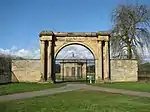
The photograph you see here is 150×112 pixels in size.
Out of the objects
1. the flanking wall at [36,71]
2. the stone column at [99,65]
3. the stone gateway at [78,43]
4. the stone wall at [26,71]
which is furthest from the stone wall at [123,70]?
the stone wall at [26,71]

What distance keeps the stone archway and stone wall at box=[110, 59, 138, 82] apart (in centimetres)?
112

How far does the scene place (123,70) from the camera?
3906 cm

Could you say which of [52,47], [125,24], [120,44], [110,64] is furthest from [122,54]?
[52,47]

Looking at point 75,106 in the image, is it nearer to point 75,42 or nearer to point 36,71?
point 75,42

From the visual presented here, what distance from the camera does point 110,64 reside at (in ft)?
128

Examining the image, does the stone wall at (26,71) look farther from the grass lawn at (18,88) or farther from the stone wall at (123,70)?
the stone wall at (123,70)

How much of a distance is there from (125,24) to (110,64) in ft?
34.9

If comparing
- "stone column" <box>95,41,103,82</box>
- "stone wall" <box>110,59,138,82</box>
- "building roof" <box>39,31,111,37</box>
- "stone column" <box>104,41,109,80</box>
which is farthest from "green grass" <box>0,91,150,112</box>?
"stone wall" <box>110,59,138,82</box>

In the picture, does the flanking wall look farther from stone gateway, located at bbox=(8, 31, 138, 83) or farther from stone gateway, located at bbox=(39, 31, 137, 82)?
stone gateway, located at bbox=(39, 31, 137, 82)

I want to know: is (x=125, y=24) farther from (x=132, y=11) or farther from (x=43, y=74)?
(x=43, y=74)

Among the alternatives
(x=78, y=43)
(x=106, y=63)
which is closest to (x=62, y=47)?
(x=78, y=43)

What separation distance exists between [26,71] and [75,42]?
7.06m

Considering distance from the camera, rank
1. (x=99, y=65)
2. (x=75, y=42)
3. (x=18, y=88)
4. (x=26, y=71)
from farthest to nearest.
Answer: (x=26, y=71) → (x=75, y=42) → (x=99, y=65) → (x=18, y=88)

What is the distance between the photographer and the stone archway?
125 ft
